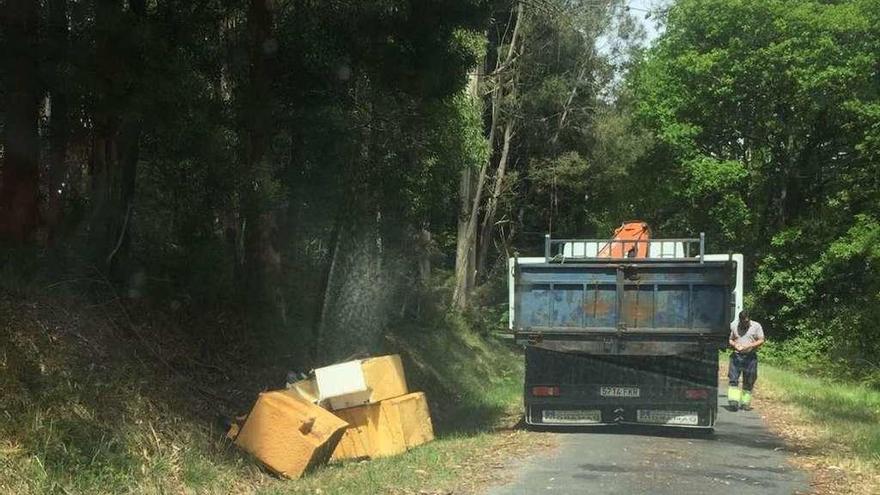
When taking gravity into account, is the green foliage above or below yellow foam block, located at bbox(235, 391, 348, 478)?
above

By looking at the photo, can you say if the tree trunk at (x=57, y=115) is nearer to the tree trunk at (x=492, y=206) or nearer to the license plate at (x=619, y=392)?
the license plate at (x=619, y=392)

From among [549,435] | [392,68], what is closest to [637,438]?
[549,435]

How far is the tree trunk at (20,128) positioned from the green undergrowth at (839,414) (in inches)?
390

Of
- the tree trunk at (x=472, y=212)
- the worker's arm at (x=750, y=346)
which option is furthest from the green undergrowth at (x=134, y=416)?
the tree trunk at (x=472, y=212)

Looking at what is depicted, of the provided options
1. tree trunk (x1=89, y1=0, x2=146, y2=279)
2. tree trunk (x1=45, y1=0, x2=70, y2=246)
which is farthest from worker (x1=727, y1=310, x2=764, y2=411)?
tree trunk (x1=45, y1=0, x2=70, y2=246)

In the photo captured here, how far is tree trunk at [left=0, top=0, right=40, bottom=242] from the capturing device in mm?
10047

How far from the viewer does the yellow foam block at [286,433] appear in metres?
9.13

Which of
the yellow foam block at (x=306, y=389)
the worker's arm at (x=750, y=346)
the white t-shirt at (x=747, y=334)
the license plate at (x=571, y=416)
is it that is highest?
the white t-shirt at (x=747, y=334)

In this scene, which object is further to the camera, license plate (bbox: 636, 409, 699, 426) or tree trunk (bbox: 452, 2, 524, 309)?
tree trunk (bbox: 452, 2, 524, 309)

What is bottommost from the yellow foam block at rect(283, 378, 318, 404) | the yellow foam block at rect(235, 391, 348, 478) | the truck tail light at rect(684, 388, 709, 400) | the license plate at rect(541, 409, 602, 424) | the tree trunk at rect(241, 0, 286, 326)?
the license plate at rect(541, 409, 602, 424)

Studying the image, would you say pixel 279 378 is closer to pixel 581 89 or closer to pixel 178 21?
pixel 178 21

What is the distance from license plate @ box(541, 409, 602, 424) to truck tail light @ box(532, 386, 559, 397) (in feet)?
0.76

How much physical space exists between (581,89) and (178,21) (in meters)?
26.6

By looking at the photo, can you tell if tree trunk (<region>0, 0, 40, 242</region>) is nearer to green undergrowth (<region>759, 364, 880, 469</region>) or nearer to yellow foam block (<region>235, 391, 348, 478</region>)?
yellow foam block (<region>235, 391, 348, 478</region>)
